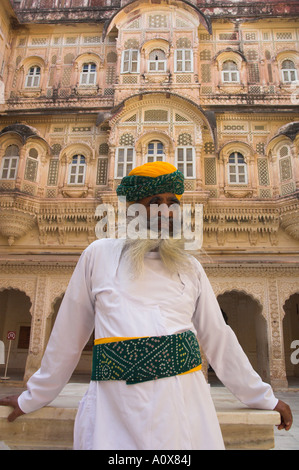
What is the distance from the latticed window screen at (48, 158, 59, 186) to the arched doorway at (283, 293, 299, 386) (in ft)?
29.9

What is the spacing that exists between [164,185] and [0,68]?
41.1 ft

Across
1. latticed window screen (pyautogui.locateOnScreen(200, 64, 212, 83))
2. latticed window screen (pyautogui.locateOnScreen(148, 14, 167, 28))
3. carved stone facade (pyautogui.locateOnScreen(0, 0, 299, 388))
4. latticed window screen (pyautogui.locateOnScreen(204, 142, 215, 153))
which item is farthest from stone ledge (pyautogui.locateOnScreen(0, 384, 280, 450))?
latticed window screen (pyautogui.locateOnScreen(148, 14, 167, 28))

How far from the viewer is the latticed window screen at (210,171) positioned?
10.5 m

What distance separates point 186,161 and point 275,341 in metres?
5.62

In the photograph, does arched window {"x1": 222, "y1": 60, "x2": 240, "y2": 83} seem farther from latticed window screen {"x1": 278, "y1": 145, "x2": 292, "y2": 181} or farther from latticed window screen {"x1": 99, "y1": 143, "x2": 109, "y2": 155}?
latticed window screen {"x1": 99, "y1": 143, "x2": 109, "y2": 155}

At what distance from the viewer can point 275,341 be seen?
931cm

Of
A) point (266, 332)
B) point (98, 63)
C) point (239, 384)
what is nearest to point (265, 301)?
point (266, 332)

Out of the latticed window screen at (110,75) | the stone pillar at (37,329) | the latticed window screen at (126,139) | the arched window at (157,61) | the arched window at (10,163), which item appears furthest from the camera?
the latticed window screen at (110,75)

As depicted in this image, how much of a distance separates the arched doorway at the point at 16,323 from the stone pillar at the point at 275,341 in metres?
8.48

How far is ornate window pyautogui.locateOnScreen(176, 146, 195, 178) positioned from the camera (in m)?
10.2

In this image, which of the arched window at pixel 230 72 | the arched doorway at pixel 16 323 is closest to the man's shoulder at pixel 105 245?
the arched window at pixel 230 72

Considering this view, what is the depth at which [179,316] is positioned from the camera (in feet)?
4.54

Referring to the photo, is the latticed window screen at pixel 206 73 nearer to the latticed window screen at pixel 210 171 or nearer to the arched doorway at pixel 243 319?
the latticed window screen at pixel 210 171

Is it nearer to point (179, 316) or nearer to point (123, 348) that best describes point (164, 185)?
point (179, 316)
